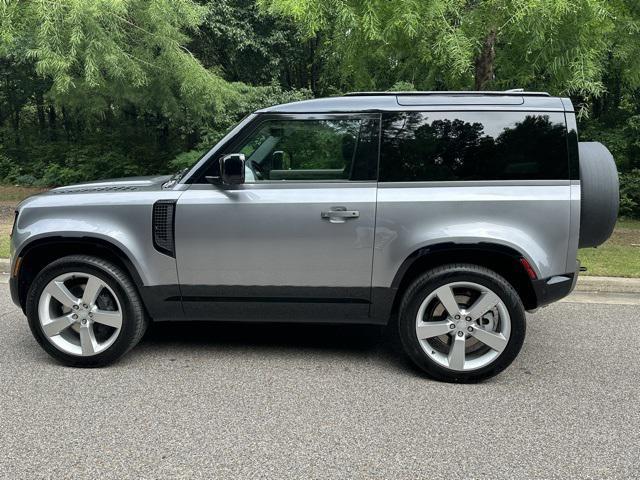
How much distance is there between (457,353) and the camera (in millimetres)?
3682

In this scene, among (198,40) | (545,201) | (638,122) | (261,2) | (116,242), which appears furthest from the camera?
(198,40)

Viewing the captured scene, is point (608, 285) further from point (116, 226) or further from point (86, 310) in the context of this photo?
point (86, 310)

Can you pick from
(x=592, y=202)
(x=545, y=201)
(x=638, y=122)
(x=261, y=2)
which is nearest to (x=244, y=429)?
(x=545, y=201)

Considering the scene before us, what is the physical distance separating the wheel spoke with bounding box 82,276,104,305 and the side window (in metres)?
1.33

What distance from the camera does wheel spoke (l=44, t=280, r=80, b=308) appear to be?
12.7ft

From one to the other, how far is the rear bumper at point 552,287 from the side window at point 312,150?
52.8 inches

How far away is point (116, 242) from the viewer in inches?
149

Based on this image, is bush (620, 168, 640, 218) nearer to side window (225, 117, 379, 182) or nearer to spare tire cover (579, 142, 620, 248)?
spare tire cover (579, 142, 620, 248)

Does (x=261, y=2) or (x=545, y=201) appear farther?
(x=261, y=2)

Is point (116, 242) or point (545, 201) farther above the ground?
point (545, 201)

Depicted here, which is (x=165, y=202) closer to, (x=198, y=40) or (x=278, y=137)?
(x=278, y=137)

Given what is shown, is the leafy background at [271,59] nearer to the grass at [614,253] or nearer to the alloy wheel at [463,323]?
the grass at [614,253]

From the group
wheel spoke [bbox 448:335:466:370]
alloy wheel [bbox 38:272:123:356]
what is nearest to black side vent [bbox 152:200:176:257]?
alloy wheel [bbox 38:272:123:356]

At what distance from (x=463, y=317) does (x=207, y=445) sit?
1857mm
